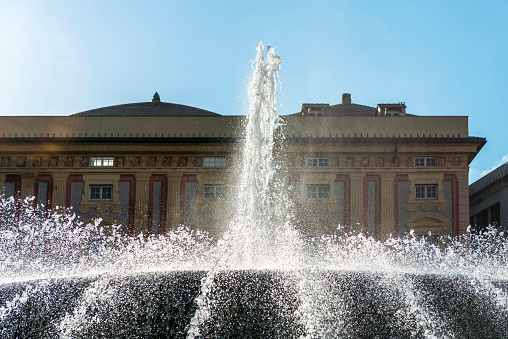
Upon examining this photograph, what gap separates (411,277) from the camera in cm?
991

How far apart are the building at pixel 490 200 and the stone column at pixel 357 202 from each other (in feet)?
25.1

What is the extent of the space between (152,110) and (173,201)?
1036 cm

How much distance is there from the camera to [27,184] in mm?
31547

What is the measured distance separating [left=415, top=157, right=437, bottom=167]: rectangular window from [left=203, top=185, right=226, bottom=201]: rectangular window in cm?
886

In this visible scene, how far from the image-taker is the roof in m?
38.9

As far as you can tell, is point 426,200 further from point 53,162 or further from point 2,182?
point 2,182

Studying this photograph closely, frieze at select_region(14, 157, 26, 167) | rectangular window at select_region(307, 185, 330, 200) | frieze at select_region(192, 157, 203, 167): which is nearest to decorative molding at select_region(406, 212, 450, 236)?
rectangular window at select_region(307, 185, 330, 200)

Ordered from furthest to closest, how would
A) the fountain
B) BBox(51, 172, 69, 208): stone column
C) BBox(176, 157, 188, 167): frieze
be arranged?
BBox(176, 157, 188, 167): frieze
BBox(51, 172, 69, 208): stone column
the fountain

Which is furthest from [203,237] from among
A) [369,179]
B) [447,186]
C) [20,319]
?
[20,319]

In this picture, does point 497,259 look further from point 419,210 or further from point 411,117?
point 411,117

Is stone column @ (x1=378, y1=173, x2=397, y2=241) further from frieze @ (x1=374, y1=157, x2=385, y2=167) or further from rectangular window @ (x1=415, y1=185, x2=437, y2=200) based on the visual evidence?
rectangular window @ (x1=415, y1=185, x2=437, y2=200)

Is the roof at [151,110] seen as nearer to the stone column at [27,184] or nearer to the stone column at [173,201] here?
the stone column at [27,184]

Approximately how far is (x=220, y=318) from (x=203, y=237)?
21663 millimetres

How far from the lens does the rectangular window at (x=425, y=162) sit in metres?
31.4
